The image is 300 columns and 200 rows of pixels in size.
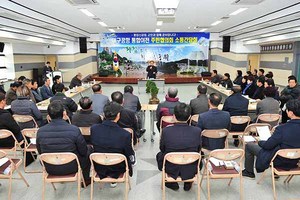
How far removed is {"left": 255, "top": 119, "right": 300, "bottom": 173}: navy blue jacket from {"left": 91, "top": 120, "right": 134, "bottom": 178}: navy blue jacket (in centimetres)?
157

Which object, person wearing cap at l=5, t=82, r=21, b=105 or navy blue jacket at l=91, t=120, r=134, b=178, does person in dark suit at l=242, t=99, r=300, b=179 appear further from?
person wearing cap at l=5, t=82, r=21, b=105

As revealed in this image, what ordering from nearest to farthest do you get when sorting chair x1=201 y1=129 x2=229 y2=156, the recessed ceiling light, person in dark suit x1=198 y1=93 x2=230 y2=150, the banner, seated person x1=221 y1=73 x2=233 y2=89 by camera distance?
chair x1=201 y1=129 x2=229 y2=156 < person in dark suit x1=198 y1=93 x2=230 y2=150 < the recessed ceiling light < seated person x1=221 y1=73 x2=233 y2=89 < the banner

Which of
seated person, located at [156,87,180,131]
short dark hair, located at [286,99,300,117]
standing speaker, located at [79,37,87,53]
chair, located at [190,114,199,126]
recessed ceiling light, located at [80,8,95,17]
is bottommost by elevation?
chair, located at [190,114,199,126]

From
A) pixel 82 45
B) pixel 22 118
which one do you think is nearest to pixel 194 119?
pixel 22 118

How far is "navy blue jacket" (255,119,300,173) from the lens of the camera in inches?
101

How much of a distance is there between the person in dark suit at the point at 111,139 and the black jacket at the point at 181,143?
0.45m

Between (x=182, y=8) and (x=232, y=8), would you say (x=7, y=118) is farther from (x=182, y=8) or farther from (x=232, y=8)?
(x=232, y=8)

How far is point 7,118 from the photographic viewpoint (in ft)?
10.5

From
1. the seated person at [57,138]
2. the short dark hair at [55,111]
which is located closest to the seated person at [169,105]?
the seated person at [57,138]

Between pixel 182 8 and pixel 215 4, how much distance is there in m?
→ 0.95

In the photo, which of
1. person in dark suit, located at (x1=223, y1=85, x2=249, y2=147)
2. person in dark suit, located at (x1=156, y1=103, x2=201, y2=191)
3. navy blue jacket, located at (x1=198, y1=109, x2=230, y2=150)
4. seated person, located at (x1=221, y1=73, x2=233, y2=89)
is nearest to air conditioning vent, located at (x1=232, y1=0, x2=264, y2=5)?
person in dark suit, located at (x1=223, y1=85, x2=249, y2=147)

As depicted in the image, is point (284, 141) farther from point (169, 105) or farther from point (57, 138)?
point (57, 138)

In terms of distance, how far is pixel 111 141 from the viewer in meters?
2.56

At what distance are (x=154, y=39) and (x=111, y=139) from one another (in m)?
11.9
